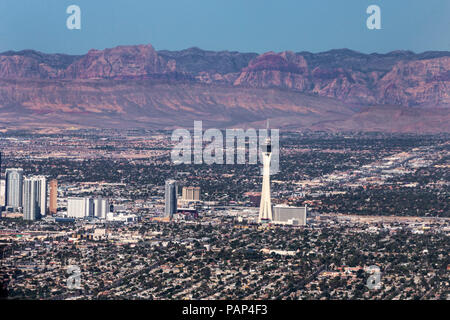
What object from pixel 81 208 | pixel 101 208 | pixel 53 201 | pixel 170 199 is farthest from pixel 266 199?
pixel 53 201

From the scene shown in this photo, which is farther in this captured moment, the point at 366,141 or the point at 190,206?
the point at 366,141

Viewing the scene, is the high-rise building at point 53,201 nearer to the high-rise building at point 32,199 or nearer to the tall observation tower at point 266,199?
the high-rise building at point 32,199

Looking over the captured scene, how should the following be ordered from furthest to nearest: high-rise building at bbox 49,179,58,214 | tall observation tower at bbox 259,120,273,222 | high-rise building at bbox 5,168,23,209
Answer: high-rise building at bbox 5,168,23,209, high-rise building at bbox 49,179,58,214, tall observation tower at bbox 259,120,273,222

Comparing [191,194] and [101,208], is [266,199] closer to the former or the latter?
[101,208]

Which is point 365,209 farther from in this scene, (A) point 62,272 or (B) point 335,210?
(A) point 62,272

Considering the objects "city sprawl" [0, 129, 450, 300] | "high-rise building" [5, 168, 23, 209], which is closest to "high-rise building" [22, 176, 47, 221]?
"city sprawl" [0, 129, 450, 300]

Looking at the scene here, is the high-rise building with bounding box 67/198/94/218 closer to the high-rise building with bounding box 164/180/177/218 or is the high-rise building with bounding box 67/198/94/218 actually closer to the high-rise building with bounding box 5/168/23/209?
the high-rise building with bounding box 5/168/23/209
